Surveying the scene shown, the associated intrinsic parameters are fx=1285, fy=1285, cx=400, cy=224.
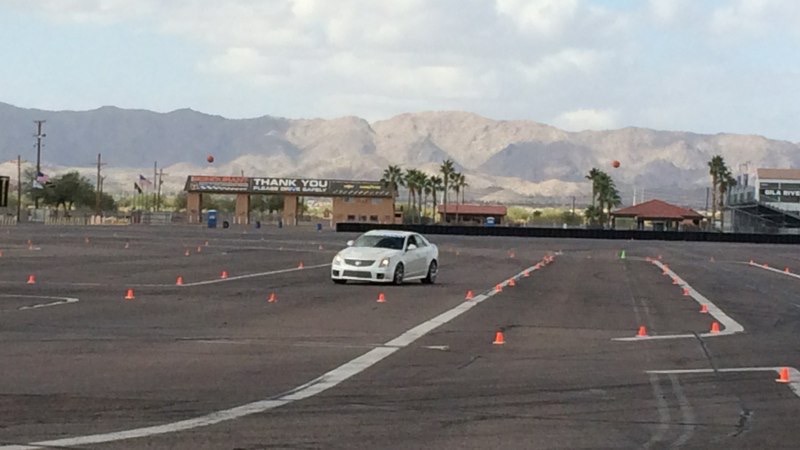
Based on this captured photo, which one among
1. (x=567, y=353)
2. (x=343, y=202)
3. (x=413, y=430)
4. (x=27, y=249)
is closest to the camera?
(x=413, y=430)

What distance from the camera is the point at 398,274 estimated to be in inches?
1234

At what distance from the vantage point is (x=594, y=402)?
1196 centimetres

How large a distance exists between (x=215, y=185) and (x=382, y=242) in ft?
364

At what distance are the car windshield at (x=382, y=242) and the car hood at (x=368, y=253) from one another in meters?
0.45

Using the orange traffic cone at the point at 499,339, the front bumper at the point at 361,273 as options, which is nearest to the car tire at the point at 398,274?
the front bumper at the point at 361,273

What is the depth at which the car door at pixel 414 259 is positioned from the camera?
32.0m

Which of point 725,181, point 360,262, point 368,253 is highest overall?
point 725,181

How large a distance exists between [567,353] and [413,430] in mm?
6610

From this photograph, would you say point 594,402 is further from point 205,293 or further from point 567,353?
point 205,293

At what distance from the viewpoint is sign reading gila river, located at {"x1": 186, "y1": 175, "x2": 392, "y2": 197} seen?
463 feet

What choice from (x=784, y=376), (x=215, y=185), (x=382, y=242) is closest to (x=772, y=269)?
(x=382, y=242)

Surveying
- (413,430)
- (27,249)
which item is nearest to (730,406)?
(413,430)

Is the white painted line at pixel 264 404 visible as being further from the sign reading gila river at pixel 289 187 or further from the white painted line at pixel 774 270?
the sign reading gila river at pixel 289 187

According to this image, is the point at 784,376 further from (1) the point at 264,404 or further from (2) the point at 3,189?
(2) the point at 3,189
